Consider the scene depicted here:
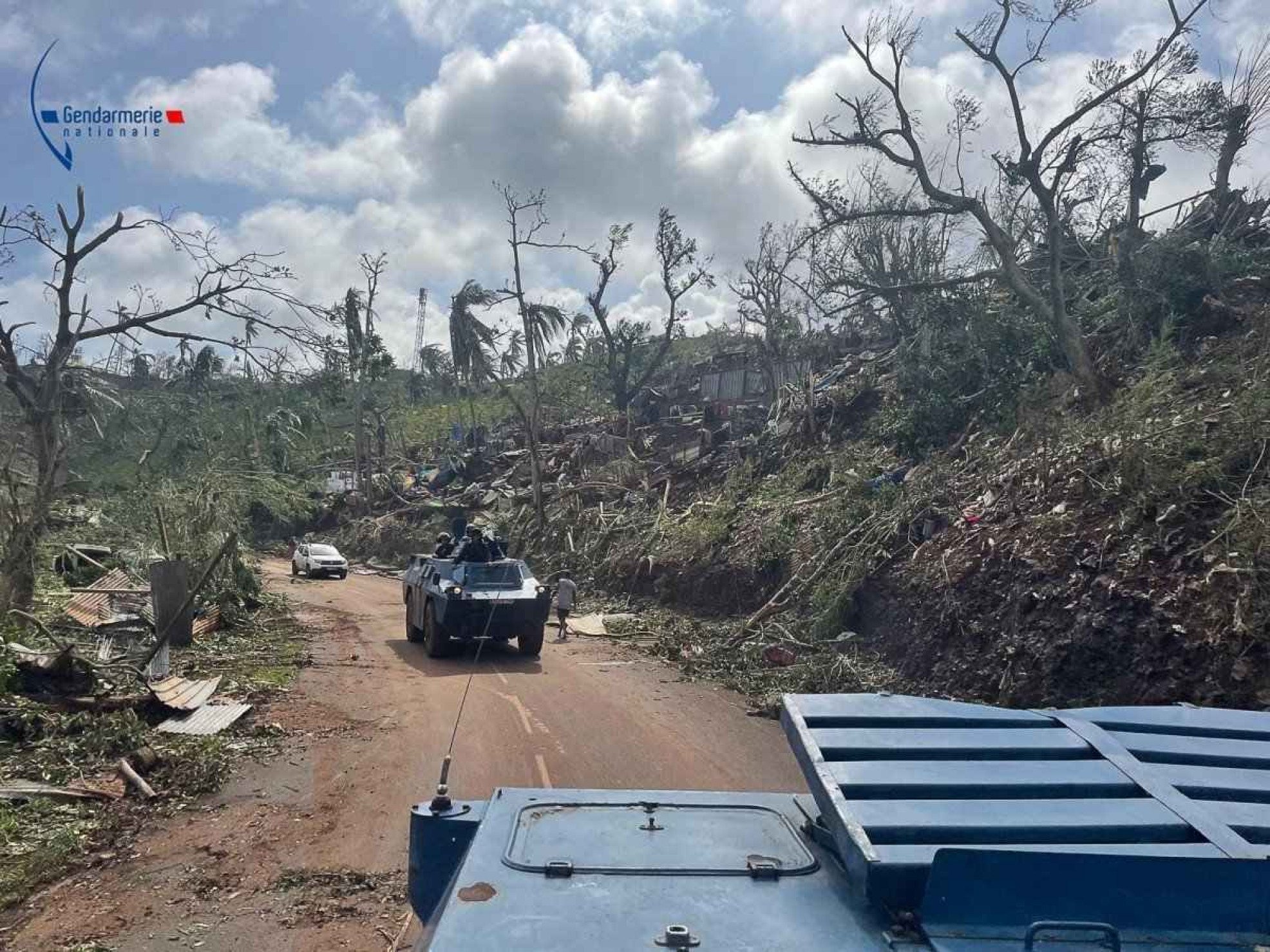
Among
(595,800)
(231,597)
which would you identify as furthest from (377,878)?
(231,597)

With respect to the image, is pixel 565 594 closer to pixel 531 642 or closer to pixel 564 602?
pixel 564 602

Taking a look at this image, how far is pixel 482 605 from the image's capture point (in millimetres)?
14156

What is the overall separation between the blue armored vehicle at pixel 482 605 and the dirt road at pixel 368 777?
1.26ft

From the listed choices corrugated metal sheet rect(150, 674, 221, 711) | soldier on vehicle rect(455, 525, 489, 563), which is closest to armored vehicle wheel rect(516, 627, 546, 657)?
soldier on vehicle rect(455, 525, 489, 563)

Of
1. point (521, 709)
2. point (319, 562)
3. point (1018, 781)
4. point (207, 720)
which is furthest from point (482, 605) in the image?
point (319, 562)

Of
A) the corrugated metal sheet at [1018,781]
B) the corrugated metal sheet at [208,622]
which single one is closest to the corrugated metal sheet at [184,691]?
the corrugated metal sheet at [208,622]

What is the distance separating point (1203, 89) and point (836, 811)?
1942 centimetres

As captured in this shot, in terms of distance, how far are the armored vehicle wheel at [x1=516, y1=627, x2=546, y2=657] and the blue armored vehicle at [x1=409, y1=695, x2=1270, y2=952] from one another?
11286 mm

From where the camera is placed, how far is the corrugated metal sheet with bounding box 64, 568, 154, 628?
13.8 m

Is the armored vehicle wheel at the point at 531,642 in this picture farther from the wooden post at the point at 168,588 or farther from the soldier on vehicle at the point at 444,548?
the wooden post at the point at 168,588

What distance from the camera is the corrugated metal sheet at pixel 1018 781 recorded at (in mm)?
2326

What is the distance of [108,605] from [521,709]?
785 centimetres

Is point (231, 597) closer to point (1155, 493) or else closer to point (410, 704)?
point (410, 704)

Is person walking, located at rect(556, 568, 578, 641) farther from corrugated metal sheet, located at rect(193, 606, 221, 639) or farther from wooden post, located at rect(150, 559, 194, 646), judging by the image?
wooden post, located at rect(150, 559, 194, 646)
